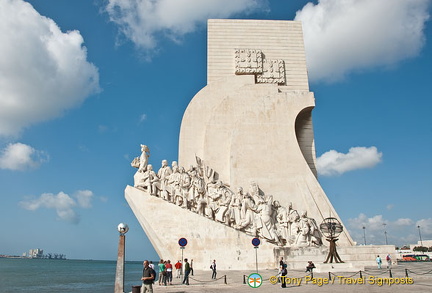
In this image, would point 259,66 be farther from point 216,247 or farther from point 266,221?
point 216,247

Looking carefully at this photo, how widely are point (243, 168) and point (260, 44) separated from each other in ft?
21.6

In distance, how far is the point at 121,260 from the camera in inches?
255

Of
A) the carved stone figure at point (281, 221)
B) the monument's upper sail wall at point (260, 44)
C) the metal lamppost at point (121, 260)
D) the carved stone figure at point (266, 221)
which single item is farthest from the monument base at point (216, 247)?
the monument's upper sail wall at point (260, 44)

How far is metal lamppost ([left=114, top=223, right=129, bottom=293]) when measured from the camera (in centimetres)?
625

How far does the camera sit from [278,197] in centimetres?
1402

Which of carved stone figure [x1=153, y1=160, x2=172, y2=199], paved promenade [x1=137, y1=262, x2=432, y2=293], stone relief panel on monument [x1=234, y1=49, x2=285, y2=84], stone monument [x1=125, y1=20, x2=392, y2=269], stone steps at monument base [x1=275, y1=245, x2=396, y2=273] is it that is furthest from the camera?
stone relief panel on monument [x1=234, y1=49, x2=285, y2=84]

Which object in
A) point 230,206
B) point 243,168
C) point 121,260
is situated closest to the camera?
point 121,260

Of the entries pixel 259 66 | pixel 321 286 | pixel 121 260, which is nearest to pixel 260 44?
pixel 259 66

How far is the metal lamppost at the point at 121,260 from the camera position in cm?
625

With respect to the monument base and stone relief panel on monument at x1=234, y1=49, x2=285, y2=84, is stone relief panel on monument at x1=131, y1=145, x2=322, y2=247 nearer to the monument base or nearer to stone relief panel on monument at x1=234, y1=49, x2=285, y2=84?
the monument base

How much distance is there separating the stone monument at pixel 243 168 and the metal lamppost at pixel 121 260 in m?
4.89

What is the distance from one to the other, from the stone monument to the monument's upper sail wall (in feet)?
0.15

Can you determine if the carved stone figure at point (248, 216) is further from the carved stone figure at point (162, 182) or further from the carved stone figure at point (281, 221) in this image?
the carved stone figure at point (162, 182)

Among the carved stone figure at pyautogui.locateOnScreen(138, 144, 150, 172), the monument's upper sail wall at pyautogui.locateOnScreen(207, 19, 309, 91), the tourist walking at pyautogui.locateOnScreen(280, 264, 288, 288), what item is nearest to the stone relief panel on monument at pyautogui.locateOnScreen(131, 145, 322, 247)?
the carved stone figure at pyautogui.locateOnScreen(138, 144, 150, 172)
